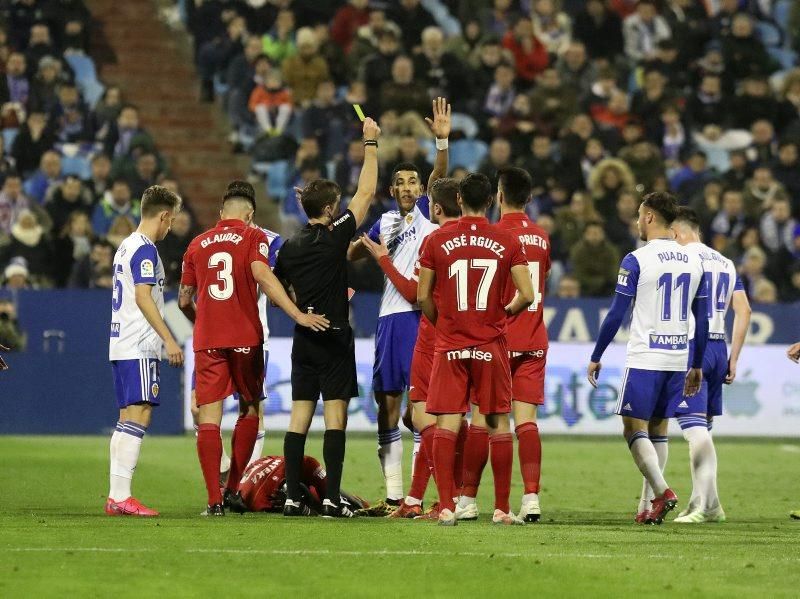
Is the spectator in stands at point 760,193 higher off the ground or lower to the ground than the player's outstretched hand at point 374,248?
higher

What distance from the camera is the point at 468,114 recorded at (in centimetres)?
2425

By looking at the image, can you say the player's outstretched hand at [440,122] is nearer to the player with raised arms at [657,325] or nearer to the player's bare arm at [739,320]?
the player with raised arms at [657,325]

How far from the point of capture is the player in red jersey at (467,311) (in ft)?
32.2

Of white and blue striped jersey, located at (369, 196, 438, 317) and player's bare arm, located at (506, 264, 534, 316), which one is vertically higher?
white and blue striped jersey, located at (369, 196, 438, 317)

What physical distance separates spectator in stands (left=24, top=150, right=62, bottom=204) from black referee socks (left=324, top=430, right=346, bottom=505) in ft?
39.7

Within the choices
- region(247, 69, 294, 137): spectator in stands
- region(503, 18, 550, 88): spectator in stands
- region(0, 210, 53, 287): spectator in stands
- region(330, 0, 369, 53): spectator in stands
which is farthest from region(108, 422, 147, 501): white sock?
region(503, 18, 550, 88): spectator in stands

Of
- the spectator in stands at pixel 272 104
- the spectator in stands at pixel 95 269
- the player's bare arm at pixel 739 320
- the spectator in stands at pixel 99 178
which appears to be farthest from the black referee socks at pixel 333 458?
the spectator in stands at pixel 272 104

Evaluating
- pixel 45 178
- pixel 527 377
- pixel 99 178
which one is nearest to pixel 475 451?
pixel 527 377

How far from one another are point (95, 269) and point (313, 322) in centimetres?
1046

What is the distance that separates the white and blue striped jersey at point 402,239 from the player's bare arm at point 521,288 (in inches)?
57.8

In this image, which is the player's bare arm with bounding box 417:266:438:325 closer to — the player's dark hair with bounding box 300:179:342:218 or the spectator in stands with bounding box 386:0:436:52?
the player's dark hair with bounding box 300:179:342:218

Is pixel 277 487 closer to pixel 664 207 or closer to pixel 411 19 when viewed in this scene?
pixel 664 207

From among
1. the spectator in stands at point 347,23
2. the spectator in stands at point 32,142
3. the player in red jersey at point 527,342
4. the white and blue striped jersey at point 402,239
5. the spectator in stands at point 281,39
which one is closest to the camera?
the player in red jersey at point 527,342

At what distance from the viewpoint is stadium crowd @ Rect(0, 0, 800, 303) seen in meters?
21.6
